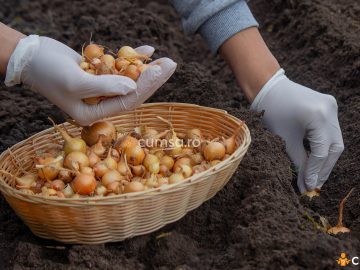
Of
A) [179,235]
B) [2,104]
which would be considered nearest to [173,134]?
[179,235]

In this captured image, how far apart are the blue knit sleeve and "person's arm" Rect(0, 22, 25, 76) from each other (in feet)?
2.72

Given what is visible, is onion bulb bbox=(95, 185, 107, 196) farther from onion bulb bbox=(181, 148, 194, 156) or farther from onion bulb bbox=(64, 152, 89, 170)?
onion bulb bbox=(181, 148, 194, 156)

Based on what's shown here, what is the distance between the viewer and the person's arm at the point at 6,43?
2.07 meters

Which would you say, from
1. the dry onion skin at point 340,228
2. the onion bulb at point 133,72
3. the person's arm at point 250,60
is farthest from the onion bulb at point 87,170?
the person's arm at point 250,60

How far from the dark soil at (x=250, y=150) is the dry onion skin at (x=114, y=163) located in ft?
0.52

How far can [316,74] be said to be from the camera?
310cm

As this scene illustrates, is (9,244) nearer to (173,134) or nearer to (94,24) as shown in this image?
(173,134)

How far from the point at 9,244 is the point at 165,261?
525 mm

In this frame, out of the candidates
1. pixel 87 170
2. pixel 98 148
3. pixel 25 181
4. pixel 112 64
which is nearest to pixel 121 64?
pixel 112 64

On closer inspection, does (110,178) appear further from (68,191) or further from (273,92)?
(273,92)

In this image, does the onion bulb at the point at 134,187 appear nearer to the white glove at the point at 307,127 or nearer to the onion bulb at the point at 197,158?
the onion bulb at the point at 197,158

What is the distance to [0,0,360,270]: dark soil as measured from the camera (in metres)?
Answer: 1.79

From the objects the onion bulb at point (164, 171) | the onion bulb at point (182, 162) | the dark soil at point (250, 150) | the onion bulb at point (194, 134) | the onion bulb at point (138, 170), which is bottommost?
the dark soil at point (250, 150)

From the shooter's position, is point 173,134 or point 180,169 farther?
point 173,134
